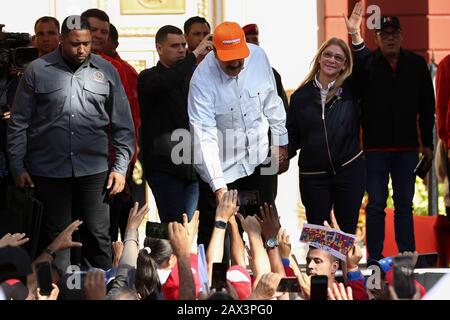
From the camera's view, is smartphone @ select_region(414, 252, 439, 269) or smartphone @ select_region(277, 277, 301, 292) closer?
smartphone @ select_region(277, 277, 301, 292)

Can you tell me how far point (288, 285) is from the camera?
256 inches

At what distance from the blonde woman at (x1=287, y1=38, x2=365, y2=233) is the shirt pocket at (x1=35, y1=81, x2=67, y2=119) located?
56.5 inches

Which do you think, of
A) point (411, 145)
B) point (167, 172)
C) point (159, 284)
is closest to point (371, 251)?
point (411, 145)

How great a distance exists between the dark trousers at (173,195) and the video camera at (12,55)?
1019 mm

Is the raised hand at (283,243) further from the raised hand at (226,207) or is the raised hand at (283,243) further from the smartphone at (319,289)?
the smartphone at (319,289)

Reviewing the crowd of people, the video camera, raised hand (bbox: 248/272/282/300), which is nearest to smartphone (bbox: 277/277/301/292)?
the crowd of people

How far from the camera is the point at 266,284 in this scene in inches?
228

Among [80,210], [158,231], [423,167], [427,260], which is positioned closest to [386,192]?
[423,167]

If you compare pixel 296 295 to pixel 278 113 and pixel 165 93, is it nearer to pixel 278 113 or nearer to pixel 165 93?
pixel 278 113

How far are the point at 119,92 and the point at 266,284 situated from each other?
2803 millimetres

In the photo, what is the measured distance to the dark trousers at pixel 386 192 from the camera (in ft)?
29.5

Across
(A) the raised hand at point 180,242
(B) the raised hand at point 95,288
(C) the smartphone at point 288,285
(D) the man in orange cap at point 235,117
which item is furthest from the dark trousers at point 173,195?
(B) the raised hand at point 95,288

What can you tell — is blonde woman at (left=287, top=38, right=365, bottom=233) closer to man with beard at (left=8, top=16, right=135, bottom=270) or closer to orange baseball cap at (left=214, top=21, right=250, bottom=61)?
orange baseball cap at (left=214, top=21, right=250, bottom=61)

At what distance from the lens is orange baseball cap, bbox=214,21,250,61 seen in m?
7.96
